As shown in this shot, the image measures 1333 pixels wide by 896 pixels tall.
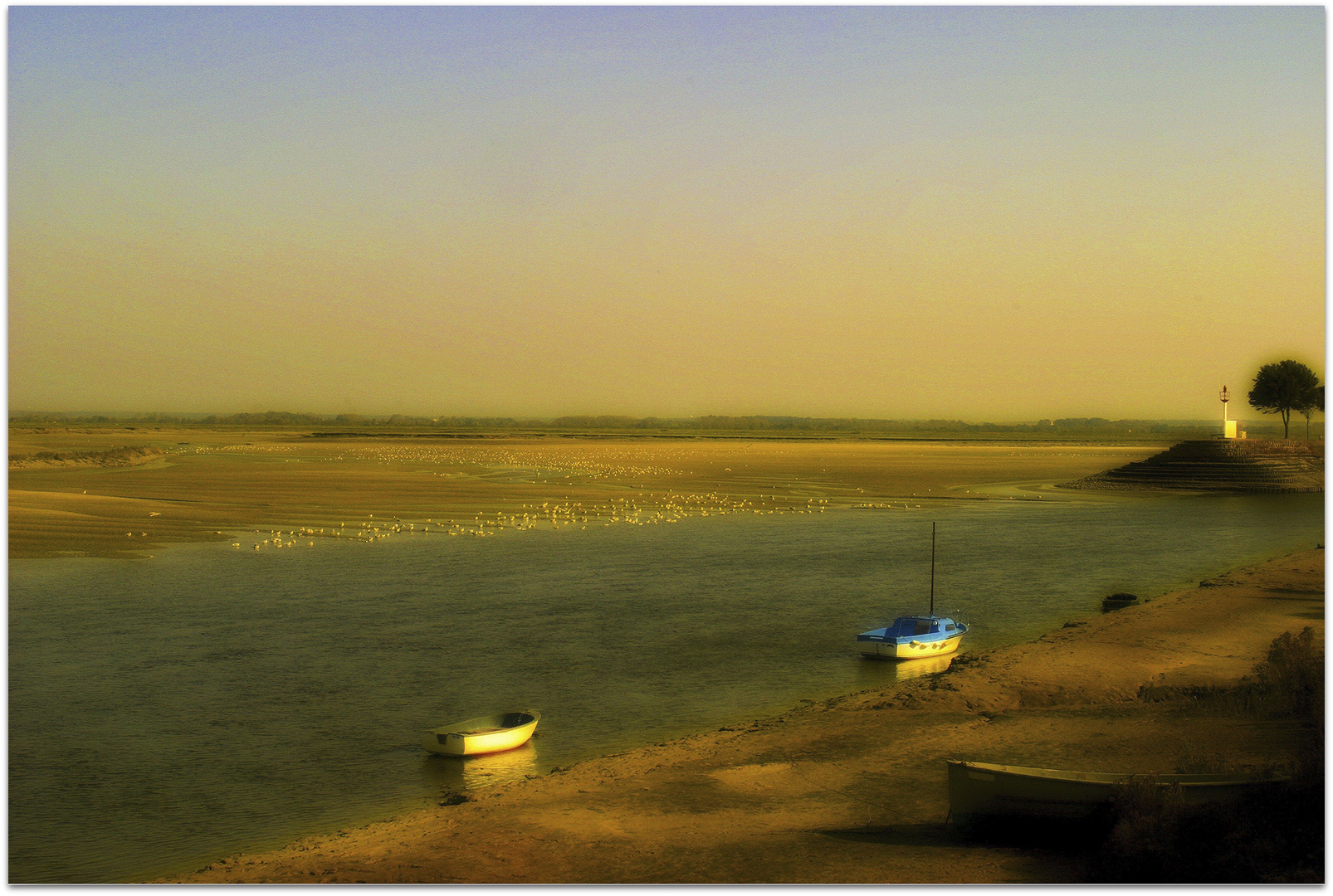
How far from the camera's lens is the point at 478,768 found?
15594 mm

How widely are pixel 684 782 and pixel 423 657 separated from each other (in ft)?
33.8

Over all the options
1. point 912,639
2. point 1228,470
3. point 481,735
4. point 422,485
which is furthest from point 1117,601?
point 1228,470

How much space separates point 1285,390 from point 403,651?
9606 cm

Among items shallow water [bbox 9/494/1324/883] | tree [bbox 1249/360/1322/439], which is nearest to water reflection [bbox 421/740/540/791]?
shallow water [bbox 9/494/1324/883]

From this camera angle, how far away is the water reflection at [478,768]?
1497 centimetres

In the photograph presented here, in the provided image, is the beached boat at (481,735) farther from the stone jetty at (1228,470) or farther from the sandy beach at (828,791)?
the stone jetty at (1228,470)

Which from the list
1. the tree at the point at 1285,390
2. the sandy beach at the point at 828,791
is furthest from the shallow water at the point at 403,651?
the tree at the point at 1285,390

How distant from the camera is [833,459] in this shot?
118062 millimetres

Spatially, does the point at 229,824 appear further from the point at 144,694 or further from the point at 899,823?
the point at 899,823

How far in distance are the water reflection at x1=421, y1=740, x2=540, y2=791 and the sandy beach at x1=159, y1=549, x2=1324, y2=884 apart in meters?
0.54

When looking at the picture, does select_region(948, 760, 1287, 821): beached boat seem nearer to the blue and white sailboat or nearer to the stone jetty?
the blue and white sailboat

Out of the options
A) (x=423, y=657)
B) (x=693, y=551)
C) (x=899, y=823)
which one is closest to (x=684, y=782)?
(x=899, y=823)

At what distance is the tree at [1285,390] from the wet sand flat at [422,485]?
1707 centimetres

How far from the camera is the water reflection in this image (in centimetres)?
1497
